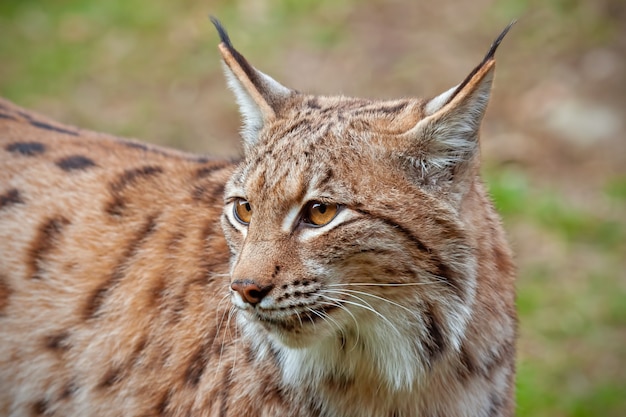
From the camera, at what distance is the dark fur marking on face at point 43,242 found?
15.2 feet

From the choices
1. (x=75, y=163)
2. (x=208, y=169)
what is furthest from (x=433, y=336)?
(x=75, y=163)

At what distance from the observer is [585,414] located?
6199 mm

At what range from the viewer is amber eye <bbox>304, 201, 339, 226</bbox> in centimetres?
350

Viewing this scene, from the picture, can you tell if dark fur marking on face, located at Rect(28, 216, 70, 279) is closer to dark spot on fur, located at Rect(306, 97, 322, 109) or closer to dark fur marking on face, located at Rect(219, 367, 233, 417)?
dark fur marking on face, located at Rect(219, 367, 233, 417)

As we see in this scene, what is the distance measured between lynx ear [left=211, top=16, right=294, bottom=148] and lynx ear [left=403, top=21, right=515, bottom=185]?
Answer: 74 cm

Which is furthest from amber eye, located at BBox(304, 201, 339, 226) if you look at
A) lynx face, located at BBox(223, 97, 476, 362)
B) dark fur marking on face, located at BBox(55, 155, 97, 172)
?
dark fur marking on face, located at BBox(55, 155, 97, 172)

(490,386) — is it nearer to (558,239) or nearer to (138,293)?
(138,293)

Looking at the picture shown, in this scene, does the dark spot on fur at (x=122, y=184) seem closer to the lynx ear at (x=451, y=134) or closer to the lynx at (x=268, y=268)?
the lynx at (x=268, y=268)

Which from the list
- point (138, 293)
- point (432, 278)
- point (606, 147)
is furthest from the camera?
point (606, 147)

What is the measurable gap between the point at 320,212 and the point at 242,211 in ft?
1.40

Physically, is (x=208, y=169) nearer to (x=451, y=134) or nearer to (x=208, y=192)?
(x=208, y=192)

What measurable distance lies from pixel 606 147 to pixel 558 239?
138 centimetres

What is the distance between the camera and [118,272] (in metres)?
4.57

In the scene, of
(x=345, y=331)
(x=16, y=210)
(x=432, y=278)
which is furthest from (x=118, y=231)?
(x=432, y=278)
